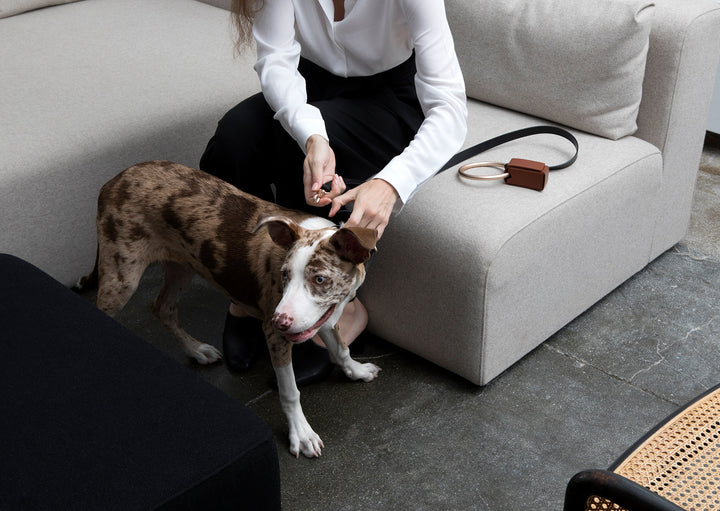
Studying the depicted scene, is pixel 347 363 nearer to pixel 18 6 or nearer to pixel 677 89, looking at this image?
pixel 677 89

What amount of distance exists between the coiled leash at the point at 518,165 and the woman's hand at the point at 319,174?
1.47 feet

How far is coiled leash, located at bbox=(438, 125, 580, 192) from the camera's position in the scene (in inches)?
77.3

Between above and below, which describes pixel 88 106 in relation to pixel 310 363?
above

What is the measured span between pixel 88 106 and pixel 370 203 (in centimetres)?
127

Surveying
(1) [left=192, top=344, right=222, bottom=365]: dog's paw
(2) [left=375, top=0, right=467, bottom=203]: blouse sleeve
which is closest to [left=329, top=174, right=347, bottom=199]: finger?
(2) [left=375, top=0, right=467, bottom=203]: blouse sleeve

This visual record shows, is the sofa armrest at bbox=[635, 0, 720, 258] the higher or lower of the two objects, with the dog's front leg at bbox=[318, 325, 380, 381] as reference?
higher

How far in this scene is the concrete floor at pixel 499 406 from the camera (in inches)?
67.4

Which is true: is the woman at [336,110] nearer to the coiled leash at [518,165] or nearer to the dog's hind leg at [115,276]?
the coiled leash at [518,165]

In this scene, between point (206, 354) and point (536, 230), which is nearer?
point (536, 230)

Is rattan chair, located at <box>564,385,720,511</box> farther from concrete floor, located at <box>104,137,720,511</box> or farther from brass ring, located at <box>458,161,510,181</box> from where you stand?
brass ring, located at <box>458,161,510,181</box>

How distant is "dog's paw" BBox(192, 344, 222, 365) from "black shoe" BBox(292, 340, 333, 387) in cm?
24

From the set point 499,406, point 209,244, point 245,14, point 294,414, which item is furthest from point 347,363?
point 245,14

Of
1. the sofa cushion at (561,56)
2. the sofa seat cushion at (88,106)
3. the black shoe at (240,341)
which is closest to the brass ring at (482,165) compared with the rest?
the sofa cushion at (561,56)

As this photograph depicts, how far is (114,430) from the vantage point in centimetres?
117
